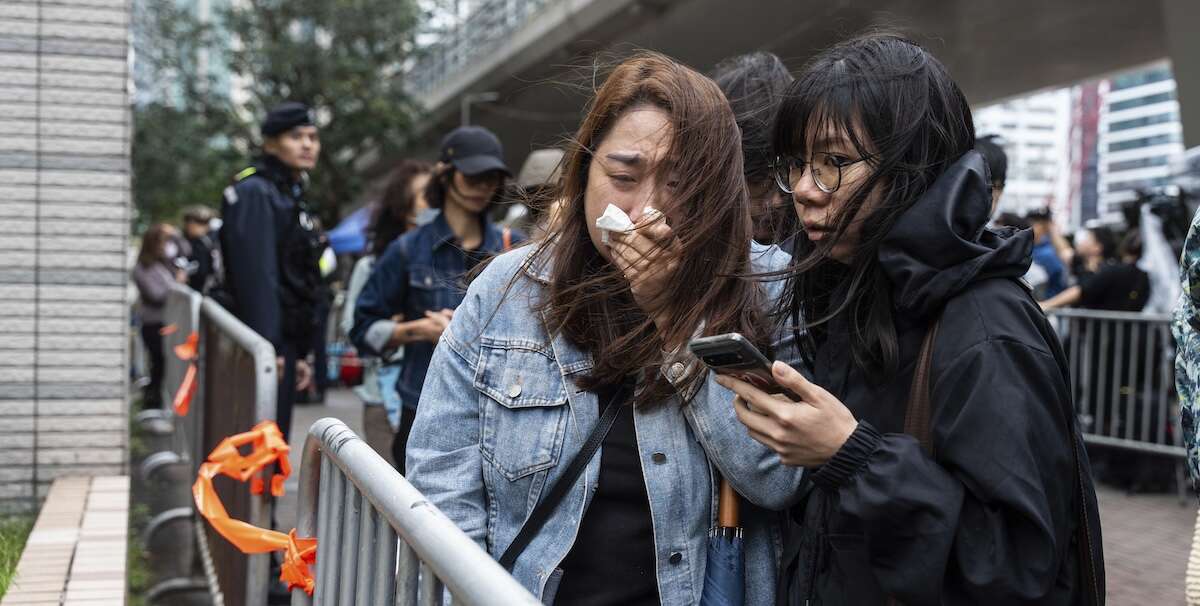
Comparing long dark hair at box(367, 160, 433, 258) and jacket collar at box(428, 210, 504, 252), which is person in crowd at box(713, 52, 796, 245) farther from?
long dark hair at box(367, 160, 433, 258)

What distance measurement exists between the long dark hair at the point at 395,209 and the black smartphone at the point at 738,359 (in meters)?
4.15

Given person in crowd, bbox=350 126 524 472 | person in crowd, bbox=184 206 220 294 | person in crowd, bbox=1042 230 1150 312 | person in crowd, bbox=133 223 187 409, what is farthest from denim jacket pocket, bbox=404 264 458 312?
person in crowd, bbox=133 223 187 409

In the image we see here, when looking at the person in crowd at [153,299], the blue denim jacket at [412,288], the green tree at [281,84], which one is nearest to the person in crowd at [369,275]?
the blue denim jacket at [412,288]

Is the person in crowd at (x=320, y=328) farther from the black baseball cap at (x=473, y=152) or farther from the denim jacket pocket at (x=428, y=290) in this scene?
the black baseball cap at (x=473, y=152)

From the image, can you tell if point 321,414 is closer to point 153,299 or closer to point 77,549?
point 153,299

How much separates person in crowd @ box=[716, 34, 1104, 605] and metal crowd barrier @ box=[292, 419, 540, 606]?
1.72 feet

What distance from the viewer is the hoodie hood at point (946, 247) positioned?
5.81ft

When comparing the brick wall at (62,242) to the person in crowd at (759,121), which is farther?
the brick wall at (62,242)

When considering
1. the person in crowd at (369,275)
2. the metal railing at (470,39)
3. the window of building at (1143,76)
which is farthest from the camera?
the metal railing at (470,39)

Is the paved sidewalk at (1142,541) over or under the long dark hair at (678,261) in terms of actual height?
under

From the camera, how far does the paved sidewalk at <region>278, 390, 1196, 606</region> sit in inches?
225

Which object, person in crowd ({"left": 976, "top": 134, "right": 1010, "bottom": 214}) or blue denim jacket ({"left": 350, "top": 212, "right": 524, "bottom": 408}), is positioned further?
blue denim jacket ({"left": 350, "top": 212, "right": 524, "bottom": 408})

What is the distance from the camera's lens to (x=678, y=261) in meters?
2.11

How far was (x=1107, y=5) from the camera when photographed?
45.1 ft
